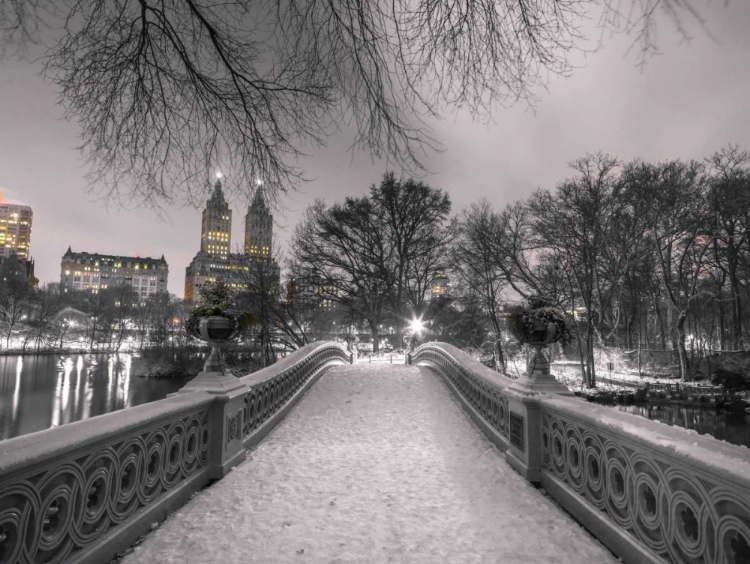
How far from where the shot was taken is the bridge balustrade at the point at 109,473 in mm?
2248

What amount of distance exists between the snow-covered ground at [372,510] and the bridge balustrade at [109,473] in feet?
0.77

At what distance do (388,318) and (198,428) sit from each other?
2393cm

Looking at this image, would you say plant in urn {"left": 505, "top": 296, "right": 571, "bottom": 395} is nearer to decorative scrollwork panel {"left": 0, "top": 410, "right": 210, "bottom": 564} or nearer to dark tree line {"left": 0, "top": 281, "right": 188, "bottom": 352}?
decorative scrollwork panel {"left": 0, "top": 410, "right": 210, "bottom": 564}

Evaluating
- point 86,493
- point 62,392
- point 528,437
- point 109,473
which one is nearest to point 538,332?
point 528,437

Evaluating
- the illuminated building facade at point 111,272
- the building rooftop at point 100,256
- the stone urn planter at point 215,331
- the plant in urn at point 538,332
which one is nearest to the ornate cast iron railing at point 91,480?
the stone urn planter at point 215,331

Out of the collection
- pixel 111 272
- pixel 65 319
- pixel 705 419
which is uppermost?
pixel 111 272

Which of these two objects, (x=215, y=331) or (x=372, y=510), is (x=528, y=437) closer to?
(x=372, y=510)

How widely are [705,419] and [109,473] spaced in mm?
22995

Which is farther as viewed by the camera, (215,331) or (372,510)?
(215,331)

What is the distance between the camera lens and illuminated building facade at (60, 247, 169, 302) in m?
130

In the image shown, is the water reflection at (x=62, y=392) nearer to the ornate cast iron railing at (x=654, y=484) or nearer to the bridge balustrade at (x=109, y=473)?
the bridge balustrade at (x=109, y=473)

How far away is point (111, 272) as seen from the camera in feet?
441

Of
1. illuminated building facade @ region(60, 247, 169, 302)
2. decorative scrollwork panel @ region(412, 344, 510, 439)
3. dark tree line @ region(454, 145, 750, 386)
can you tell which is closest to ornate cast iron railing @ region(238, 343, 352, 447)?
decorative scrollwork panel @ region(412, 344, 510, 439)

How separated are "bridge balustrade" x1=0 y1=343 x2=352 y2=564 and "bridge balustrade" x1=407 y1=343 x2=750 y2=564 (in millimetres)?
3802
